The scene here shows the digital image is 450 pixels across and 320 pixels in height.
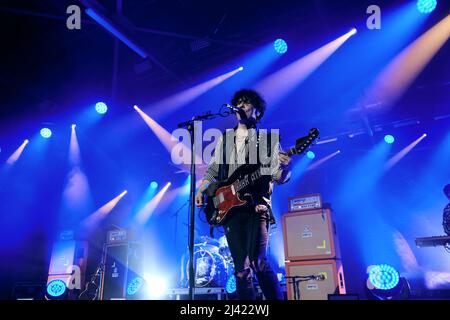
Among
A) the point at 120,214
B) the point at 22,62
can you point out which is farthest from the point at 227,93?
the point at 120,214

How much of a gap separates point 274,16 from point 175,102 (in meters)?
3.14

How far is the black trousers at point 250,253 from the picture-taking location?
245 cm

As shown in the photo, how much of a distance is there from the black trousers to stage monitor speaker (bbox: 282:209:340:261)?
285 cm

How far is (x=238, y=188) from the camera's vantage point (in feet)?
9.02

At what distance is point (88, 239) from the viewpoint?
902cm

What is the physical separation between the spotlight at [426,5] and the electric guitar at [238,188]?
157 inches

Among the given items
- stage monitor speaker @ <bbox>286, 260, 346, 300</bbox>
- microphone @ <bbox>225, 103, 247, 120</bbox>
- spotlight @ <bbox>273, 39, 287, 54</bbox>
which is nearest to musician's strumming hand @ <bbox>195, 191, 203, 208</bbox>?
microphone @ <bbox>225, 103, 247, 120</bbox>

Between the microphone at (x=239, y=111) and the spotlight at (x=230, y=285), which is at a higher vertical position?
the microphone at (x=239, y=111)

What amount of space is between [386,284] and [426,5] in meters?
4.31

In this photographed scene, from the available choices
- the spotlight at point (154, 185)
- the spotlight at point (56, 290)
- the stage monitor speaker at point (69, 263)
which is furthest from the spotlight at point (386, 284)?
the spotlight at point (154, 185)

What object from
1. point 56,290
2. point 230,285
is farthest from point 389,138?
point 56,290

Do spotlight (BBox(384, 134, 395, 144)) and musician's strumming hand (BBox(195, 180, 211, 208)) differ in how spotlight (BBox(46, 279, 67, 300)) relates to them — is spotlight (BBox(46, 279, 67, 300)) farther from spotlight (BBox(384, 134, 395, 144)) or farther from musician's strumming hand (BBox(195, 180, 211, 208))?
spotlight (BBox(384, 134, 395, 144))

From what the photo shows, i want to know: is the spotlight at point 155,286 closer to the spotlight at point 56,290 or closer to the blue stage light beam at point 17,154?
the spotlight at point 56,290
